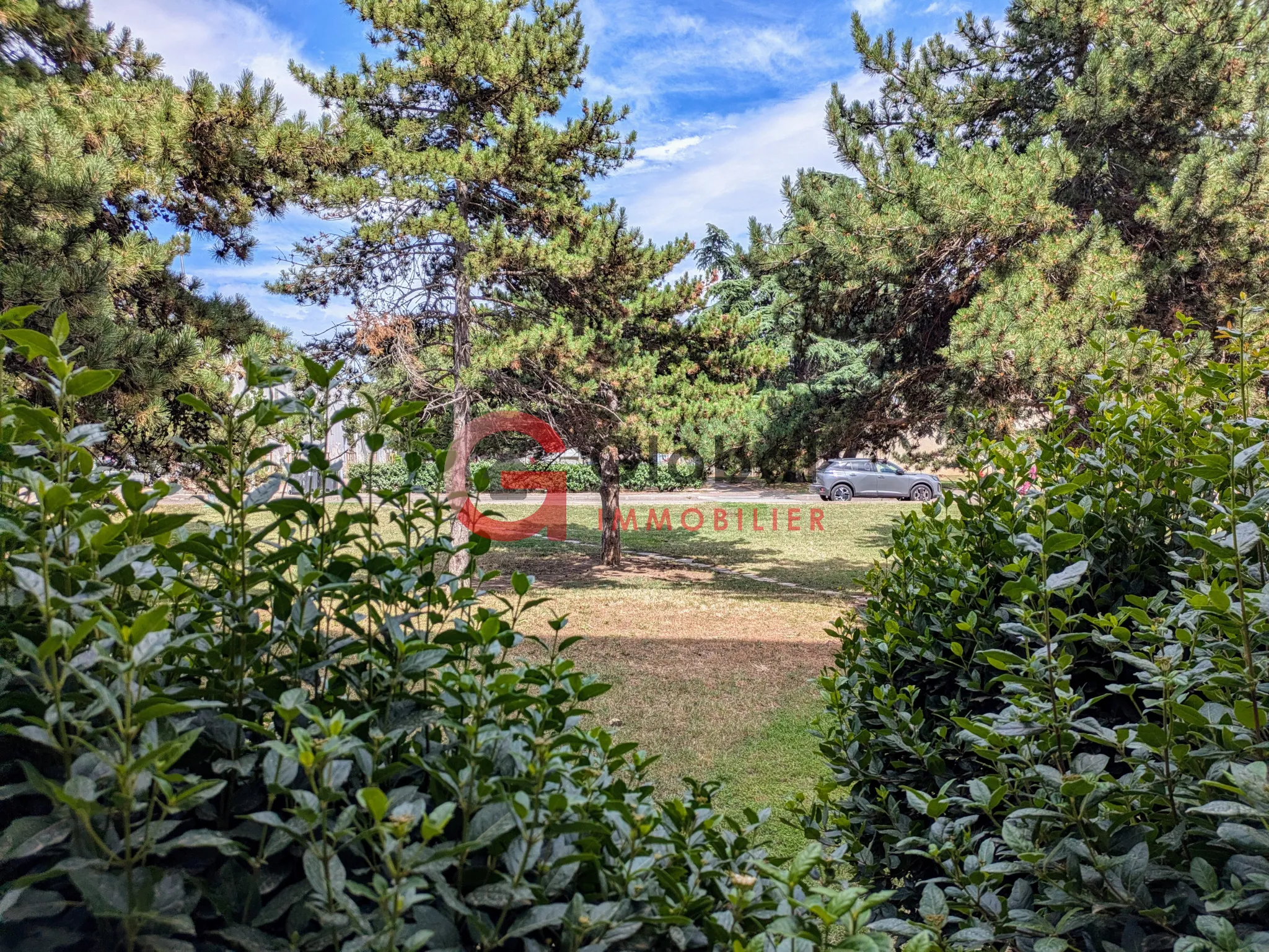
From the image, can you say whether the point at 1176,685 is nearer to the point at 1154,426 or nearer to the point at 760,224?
the point at 1154,426

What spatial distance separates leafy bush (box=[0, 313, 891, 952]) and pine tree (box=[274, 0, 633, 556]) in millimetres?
7470

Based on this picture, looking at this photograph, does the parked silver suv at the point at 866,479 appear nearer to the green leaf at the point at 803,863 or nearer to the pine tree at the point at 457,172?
the pine tree at the point at 457,172

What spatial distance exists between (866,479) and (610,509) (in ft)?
36.9

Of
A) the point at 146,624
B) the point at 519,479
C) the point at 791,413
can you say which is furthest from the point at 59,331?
the point at 519,479

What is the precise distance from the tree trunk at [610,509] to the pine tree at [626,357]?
0.86 metres

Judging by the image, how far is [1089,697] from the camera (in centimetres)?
143

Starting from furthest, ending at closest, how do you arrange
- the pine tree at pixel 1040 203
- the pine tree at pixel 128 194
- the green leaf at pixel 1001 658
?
the pine tree at pixel 1040 203 < the pine tree at pixel 128 194 < the green leaf at pixel 1001 658

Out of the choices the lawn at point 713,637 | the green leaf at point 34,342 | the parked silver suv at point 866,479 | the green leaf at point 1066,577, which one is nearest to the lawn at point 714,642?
the lawn at point 713,637

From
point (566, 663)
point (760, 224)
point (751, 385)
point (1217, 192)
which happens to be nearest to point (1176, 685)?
point (566, 663)

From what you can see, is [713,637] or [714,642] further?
[713,637]

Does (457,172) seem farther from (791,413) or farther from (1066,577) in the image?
(1066,577)

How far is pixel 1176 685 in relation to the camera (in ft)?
3.06

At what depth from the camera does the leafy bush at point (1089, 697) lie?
87 cm

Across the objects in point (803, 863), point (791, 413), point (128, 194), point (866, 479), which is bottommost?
point (803, 863)
